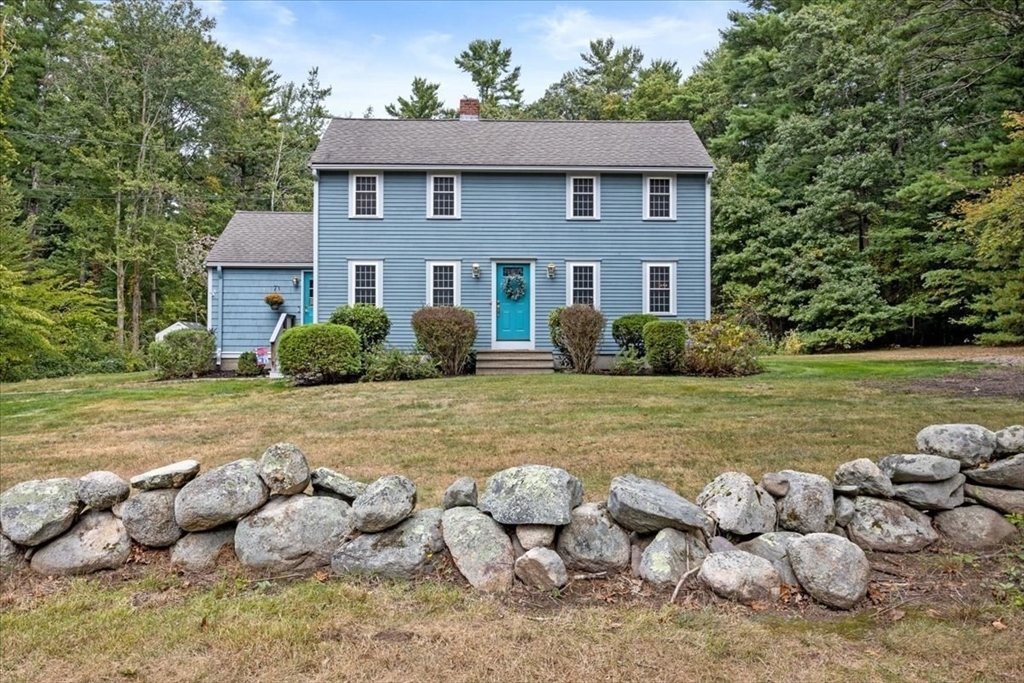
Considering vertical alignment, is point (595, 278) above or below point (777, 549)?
above

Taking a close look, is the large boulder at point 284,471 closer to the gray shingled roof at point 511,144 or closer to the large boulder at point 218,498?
the large boulder at point 218,498

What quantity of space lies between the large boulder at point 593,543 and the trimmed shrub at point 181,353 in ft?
40.1

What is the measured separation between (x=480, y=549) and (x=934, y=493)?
93.1 inches

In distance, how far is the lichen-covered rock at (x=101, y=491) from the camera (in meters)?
2.93

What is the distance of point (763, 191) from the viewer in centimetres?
2014

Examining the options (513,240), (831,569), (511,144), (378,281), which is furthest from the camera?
(511,144)

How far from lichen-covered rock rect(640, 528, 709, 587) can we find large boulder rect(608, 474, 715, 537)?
0.05 metres

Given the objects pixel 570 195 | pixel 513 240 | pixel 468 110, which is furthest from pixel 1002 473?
pixel 468 110

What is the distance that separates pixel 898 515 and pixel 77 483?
4.24 meters

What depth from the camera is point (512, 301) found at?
14.0 metres

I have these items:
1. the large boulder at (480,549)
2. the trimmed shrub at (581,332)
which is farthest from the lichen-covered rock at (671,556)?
the trimmed shrub at (581,332)

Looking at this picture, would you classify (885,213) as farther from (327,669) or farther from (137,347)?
(137,347)

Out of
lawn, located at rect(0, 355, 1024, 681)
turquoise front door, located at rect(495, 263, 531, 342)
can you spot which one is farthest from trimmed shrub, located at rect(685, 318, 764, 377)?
lawn, located at rect(0, 355, 1024, 681)

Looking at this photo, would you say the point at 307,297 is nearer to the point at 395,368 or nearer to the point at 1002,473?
the point at 395,368
